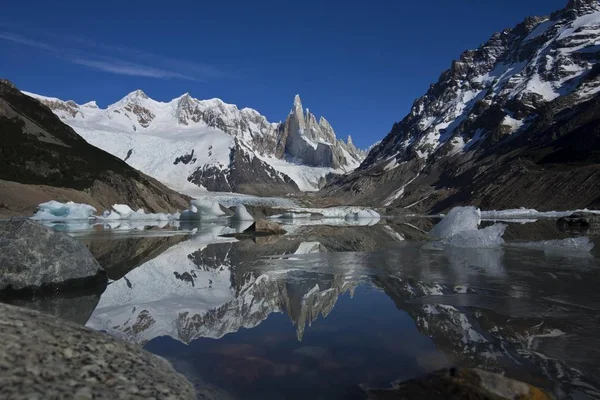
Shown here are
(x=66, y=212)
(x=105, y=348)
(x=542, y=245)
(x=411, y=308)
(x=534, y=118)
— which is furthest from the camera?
(x=534, y=118)

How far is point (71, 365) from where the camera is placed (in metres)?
4.33

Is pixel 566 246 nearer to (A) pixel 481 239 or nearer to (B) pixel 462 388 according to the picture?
(A) pixel 481 239

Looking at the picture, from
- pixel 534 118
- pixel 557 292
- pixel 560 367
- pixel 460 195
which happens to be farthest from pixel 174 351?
pixel 534 118

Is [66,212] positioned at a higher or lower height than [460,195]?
lower

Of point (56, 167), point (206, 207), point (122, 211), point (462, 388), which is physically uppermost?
point (56, 167)

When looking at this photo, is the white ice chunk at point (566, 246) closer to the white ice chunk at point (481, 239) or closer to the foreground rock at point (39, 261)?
the white ice chunk at point (481, 239)

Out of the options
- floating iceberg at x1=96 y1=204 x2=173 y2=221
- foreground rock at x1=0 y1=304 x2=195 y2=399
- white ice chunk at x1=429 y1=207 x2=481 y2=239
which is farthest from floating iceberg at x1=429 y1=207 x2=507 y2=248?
floating iceberg at x1=96 y1=204 x2=173 y2=221

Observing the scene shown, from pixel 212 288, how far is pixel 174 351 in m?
4.70

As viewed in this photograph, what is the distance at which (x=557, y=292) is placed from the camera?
9.24 m

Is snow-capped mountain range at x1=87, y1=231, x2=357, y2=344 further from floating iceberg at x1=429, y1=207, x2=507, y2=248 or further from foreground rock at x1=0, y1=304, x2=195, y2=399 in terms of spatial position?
floating iceberg at x1=429, y1=207, x2=507, y2=248

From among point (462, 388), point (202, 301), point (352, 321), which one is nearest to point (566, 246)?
point (352, 321)

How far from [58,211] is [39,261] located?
5398 centimetres

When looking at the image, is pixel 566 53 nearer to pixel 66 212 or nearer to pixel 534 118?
pixel 534 118

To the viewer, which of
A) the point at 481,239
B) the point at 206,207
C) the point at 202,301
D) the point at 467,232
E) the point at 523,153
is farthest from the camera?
the point at 523,153
